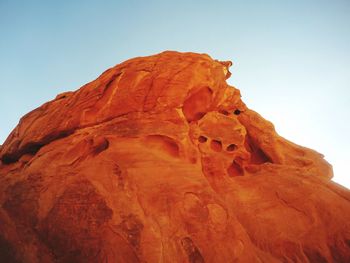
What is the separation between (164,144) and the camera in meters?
8.20

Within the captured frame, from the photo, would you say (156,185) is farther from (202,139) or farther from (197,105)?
(197,105)

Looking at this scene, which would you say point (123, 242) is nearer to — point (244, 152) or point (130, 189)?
point (130, 189)

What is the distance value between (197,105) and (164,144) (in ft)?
9.82

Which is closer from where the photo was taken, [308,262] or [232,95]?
[308,262]

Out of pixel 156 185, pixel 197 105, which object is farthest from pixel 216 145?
pixel 156 185

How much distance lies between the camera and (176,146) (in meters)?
8.21

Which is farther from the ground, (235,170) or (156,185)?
(156,185)

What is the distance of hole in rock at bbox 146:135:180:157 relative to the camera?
26.6ft

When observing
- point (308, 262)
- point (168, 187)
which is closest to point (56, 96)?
point (168, 187)

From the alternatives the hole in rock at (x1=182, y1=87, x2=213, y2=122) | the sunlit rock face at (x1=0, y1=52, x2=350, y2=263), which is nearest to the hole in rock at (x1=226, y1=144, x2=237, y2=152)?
the sunlit rock face at (x1=0, y1=52, x2=350, y2=263)

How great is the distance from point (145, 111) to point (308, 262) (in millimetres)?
6148

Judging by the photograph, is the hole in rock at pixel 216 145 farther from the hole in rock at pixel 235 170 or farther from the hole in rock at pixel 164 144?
the hole in rock at pixel 164 144

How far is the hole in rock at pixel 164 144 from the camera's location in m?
8.09

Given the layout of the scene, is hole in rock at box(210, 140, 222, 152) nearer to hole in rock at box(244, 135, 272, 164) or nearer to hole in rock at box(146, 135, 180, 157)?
hole in rock at box(146, 135, 180, 157)
